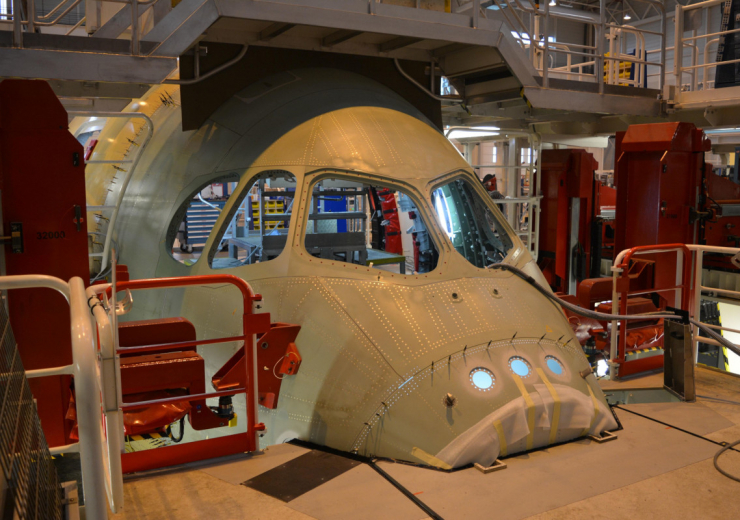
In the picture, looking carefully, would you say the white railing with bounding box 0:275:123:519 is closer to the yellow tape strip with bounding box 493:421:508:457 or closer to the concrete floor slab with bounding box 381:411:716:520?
the concrete floor slab with bounding box 381:411:716:520

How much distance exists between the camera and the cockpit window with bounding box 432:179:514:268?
277 inches

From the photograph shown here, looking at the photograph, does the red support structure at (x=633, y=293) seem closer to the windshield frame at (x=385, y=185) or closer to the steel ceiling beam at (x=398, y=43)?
the windshield frame at (x=385, y=185)

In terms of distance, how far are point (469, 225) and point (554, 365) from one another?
2.37 metres


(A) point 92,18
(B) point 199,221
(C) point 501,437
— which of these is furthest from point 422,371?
(B) point 199,221

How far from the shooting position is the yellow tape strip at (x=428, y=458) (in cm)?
464

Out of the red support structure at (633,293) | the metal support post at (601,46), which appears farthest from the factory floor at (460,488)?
the metal support post at (601,46)

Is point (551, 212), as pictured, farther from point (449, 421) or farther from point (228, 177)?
point (449, 421)

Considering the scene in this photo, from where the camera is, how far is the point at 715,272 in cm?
1408

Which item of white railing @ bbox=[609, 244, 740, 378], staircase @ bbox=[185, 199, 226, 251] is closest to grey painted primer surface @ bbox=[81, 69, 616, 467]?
white railing @ bbox=[609, 244, 740, 378]

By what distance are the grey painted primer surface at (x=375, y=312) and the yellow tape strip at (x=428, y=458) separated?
0.03 feet

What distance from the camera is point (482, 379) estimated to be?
195 inches

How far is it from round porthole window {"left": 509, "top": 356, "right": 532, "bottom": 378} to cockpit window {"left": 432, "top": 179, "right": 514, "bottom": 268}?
1.85m

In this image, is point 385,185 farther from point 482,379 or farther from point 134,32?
point 134,32

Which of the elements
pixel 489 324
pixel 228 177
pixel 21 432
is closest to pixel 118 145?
pixel 228 177
